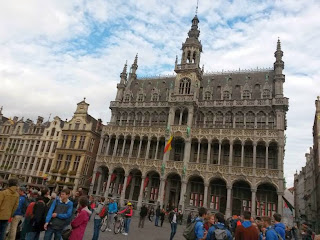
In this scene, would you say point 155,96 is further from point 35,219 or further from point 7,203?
point 35,219

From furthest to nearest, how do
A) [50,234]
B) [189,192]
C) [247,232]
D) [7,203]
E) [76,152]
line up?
[76,152] → [189,192] → [7,203] → [50,234] → [247,232]

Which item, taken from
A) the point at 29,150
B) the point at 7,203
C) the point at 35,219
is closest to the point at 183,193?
the point at 35,219

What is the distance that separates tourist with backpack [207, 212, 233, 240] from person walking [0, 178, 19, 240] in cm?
565

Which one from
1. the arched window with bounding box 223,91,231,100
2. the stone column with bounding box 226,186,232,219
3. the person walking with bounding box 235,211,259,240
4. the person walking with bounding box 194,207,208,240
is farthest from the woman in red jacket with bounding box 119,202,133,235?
the arched window with bounding box 223,91,231,100

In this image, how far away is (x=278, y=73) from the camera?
108 ft

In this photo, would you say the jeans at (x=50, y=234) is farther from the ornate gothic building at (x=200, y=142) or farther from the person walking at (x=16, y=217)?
the ornate gothic building at (x=200, y=142)

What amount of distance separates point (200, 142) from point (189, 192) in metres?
6.97

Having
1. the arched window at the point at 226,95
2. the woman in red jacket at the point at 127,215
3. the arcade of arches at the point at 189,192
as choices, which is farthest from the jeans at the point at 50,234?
the arched window at the point at 226,95

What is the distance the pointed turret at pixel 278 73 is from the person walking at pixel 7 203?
31795 millimetres

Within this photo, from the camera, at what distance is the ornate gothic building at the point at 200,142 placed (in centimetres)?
2916

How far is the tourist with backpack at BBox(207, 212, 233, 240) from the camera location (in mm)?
5844

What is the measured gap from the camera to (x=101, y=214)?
10750 mm

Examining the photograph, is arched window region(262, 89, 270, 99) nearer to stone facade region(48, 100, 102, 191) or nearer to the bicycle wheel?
the bicycle wheel

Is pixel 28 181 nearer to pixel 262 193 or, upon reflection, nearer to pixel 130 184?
pixel 130 184
